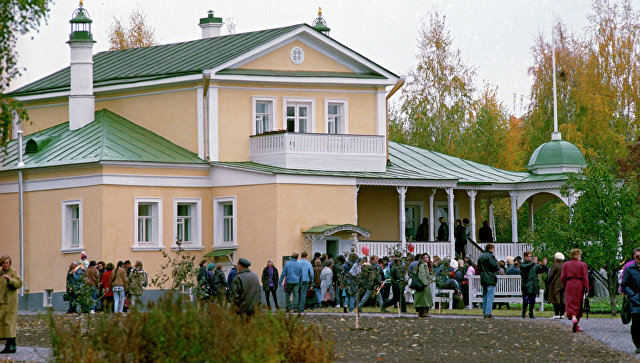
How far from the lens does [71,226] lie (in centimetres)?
3747

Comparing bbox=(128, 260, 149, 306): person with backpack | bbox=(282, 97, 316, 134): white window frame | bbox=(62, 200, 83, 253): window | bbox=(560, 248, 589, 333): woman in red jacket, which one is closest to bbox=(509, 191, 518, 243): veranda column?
bbox=(282, 97, 316, 134): white window frame

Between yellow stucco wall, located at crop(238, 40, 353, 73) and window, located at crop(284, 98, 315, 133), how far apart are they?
1.14 metres

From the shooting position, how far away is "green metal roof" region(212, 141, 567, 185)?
126 feet

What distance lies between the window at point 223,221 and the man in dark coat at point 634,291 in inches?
750

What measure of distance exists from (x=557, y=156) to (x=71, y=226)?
17.7 metres

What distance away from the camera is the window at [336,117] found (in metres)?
40.9

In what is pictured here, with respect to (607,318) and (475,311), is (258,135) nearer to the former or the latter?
(475,311)

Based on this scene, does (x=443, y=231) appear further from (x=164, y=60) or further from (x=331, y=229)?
(x=164, y=60)

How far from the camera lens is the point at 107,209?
36.2 m

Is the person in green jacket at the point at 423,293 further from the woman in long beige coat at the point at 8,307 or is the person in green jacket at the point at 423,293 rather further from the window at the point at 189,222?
the window at the point at 189,222

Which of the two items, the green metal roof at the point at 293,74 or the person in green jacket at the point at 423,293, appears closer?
the person in green jacket at the point at 423,293

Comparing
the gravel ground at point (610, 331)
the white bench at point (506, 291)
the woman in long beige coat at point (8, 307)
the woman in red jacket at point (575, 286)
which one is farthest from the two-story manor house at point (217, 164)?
the woman in long beige coat at point (8, 307)

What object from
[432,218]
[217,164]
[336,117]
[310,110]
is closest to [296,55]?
[310,110]

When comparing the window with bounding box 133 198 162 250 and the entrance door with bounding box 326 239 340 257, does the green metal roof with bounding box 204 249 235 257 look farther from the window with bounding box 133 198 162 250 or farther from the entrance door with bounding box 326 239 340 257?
the entrance door with bounding box 326 239 340 257
